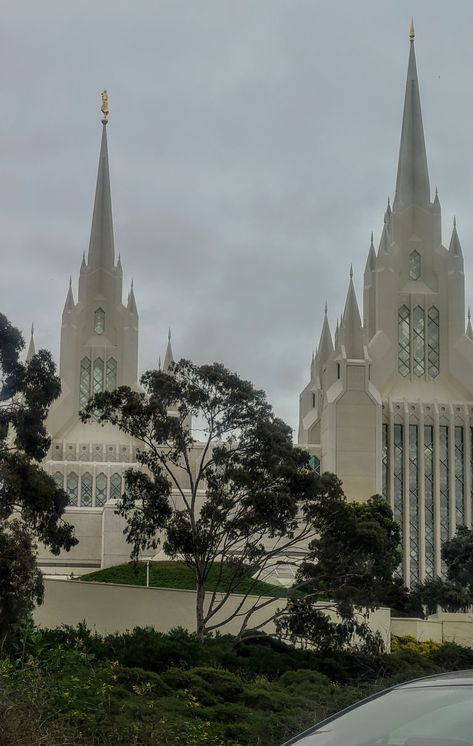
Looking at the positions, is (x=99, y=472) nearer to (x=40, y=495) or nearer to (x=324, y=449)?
(x=324, y=449)

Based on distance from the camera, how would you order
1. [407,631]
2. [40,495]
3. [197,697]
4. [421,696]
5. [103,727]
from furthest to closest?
1. [407,631]
2. [40,495]
3. [197,697]
4. [103,727]
5. [421,696]

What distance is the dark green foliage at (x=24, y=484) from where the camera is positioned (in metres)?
23.5

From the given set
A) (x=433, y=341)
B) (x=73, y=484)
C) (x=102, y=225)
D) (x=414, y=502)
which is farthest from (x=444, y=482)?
(x=102, y=225)

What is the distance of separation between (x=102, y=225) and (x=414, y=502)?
94.8ft

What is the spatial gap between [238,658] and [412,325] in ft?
158

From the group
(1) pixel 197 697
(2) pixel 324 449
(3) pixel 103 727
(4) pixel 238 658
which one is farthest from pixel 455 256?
(3) pixel 103 727

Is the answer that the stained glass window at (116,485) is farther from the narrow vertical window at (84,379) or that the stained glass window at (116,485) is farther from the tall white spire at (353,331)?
the tall white spire at (353,331)

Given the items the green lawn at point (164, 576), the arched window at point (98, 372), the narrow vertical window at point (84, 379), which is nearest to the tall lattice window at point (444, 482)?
the arched window at point (98, 372)

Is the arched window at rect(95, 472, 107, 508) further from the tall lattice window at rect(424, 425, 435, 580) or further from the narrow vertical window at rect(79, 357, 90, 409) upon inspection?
the tall lattice window at rect(424, 425, 435, 580)

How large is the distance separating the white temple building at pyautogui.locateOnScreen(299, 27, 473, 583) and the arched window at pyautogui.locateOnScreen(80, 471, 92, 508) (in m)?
12.0

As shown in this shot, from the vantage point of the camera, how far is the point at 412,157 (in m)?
73.4

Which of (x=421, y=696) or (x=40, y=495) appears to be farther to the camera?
(x=40, y=495)

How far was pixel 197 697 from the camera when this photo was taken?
16.6 m

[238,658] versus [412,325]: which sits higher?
[412,325]
